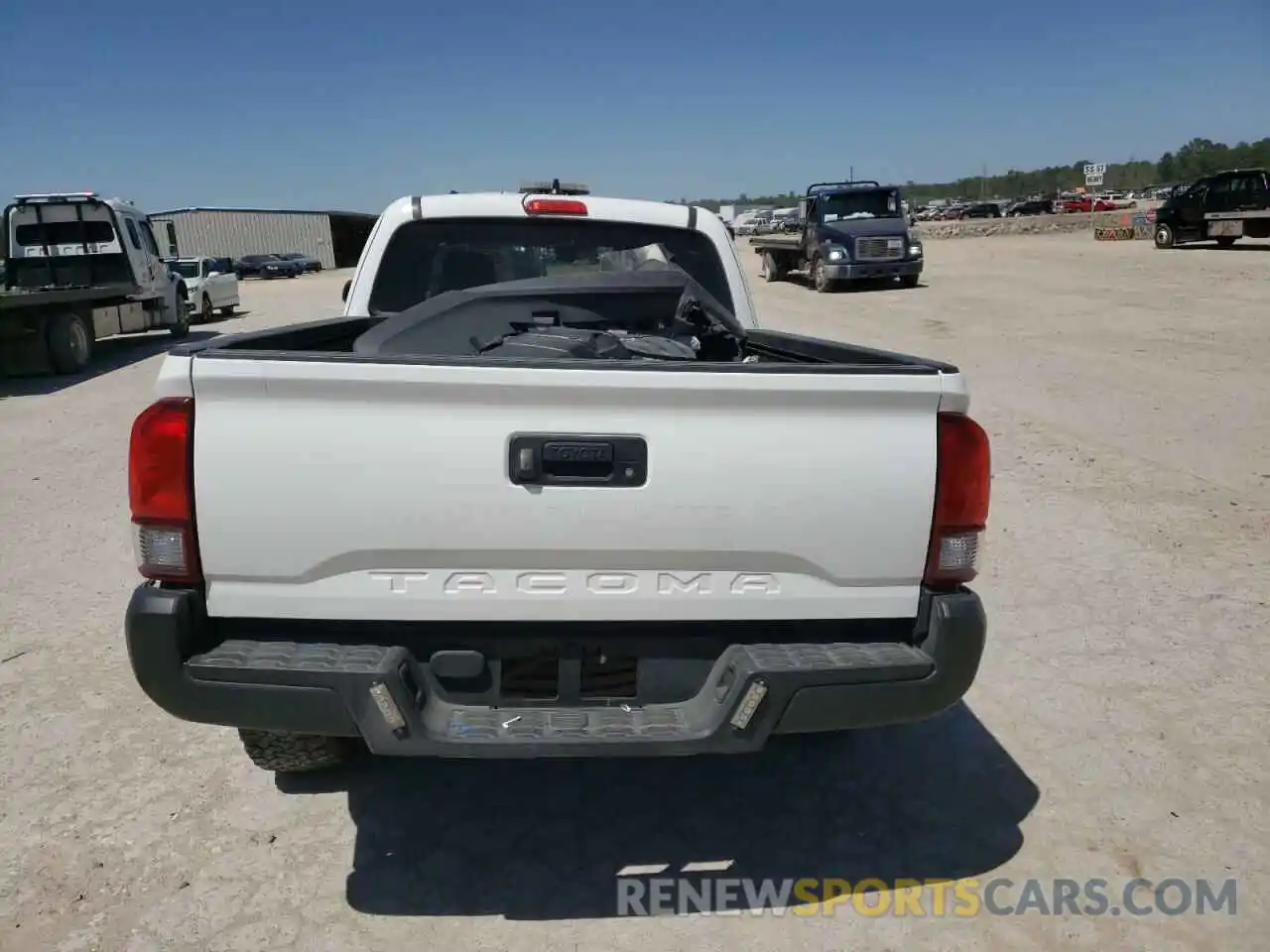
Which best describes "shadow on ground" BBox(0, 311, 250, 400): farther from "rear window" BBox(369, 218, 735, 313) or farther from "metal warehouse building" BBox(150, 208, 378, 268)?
"metal warehouse building" BBox(150, 208, 378, 268)

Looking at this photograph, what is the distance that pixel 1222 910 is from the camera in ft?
9.23

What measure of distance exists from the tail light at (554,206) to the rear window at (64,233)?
16887 millimetres

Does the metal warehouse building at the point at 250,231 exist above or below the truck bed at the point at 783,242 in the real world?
above

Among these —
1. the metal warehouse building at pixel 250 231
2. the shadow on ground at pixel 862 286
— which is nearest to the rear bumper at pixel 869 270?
the shadow on ground at pixel 862 286

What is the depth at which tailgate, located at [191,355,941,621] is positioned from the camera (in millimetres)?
2447

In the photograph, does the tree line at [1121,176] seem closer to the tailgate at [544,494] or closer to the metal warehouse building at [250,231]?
Answer: the metal warehouse building at [250,231]

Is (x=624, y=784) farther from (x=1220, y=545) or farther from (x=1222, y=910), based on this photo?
(x=1220, y=545)

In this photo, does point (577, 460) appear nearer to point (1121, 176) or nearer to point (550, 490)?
point (550, 490)

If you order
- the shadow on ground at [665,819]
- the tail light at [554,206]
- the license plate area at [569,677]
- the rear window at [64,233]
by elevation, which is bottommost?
the shadow on ground at [665,819]

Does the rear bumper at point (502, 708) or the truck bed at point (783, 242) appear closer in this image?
the rear bumper at point (502, 708)

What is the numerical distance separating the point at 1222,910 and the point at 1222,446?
6401mm

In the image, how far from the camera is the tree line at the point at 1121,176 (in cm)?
9357

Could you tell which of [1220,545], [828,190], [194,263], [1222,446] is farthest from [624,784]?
[194,263]

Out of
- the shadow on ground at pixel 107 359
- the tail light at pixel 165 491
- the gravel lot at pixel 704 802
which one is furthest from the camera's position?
the shadow on ground at pixel 107 359
